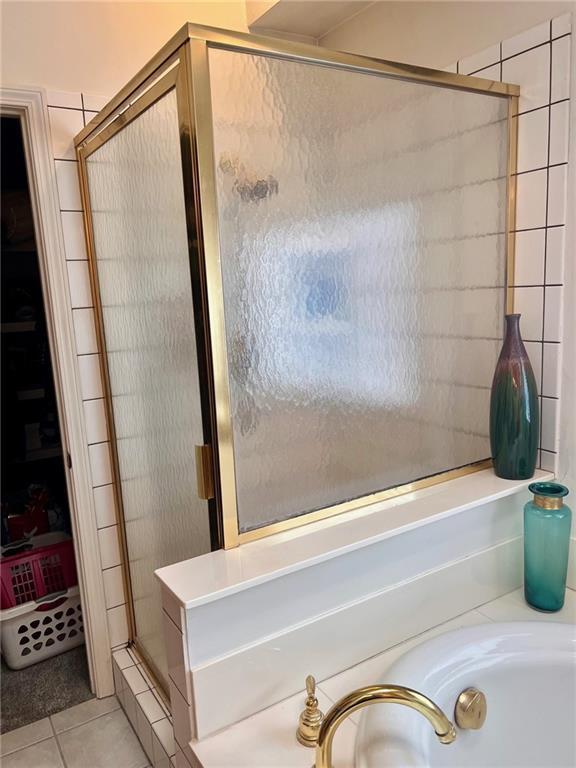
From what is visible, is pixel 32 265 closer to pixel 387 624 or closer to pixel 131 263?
pixel 131 263

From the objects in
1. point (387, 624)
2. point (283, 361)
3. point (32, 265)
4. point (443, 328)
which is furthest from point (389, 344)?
point (32, 265)

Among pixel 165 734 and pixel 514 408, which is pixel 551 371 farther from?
pixel 165 734

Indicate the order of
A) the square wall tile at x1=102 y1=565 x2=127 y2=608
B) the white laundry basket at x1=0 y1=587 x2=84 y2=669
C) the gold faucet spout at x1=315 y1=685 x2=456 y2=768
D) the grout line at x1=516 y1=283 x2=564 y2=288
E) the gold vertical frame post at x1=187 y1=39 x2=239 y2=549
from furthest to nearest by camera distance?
1. the white laundry basket at x1=0 y1=587 x2=84 y2=669
2. the square wall tile at x1=102 y1=565 x2=127 y2=608
3. the grout line at x1=516 y1=283 x2=564 y2=288
4. the gold vertical frame post at x1=187 y1=39 x2=239 y2=549
5. the gold faucet spout at x1=315 y1=685 x2=456 y2=768

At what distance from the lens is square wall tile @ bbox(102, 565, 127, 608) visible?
1.79 meters

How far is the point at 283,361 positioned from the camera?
1.20 metres

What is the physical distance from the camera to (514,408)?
145 cm

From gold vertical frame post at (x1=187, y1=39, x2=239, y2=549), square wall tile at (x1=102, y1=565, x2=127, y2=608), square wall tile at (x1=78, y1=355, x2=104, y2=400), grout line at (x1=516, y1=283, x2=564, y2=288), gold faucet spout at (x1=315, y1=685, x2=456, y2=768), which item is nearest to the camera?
gold faucet spout at (x1=315, y1=685, x2=456, y2=768)

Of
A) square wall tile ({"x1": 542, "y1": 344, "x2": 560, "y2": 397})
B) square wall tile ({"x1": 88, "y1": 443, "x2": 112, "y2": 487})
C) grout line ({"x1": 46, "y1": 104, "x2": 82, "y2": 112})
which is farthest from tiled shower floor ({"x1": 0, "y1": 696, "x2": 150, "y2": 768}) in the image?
grout line ({"x1": 46, "y1": 104, "x2": 82, "y2": 112})

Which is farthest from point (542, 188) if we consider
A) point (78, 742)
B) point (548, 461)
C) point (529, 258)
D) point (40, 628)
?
point (40, 628)

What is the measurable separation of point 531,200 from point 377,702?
125 centimetres

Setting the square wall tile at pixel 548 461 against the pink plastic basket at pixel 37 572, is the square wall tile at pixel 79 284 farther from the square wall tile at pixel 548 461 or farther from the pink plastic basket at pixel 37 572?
the square wall tile at pixel 548 461

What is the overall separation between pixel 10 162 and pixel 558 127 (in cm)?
218

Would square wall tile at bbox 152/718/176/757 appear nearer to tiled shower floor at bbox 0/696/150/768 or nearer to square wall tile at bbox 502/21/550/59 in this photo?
tiled shower floor at bbox 0/696/150/768

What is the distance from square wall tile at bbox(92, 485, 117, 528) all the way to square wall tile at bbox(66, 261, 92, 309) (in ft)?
1.82
